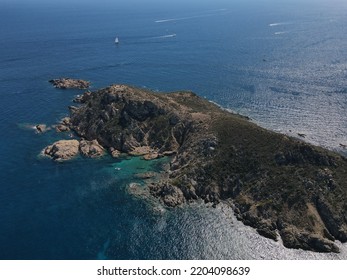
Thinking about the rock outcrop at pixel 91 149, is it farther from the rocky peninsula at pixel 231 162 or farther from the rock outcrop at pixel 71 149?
the rocky peninsula at pixel 231 162

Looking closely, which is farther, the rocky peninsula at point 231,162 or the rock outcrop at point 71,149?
the rock outcrop at point 71,149

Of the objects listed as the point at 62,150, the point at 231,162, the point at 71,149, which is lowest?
the point at 71,149

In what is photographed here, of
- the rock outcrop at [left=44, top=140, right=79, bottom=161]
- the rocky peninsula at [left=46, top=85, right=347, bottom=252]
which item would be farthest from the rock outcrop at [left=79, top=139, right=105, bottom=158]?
the rock outcrop at [left=44, top=140, right=79, bottom=161]

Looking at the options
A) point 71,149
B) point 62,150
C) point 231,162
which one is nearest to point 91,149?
point 71,149

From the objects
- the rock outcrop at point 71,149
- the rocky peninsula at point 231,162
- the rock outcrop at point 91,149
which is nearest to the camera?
the rocky peninsula at point 231,162

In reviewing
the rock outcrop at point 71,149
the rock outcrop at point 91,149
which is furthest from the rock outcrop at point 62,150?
the rock outcrop at point 91,149

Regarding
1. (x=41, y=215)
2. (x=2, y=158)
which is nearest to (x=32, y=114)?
(x=2, y=158)

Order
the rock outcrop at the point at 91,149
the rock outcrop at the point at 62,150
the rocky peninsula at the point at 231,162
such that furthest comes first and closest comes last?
the rock outcrop at the point at 91,149 → the rock outcrop at the point at 62,150 → the rocky peninsula at the point at 231,162

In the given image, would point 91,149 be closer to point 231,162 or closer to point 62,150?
point 62,150

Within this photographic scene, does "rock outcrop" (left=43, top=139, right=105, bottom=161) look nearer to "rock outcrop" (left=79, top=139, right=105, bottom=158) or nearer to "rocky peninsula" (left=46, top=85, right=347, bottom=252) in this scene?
"rock outcrop" (left=79, top=139, right=105, bottom=158)

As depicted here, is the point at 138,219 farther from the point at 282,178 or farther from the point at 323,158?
the point at 323,158
